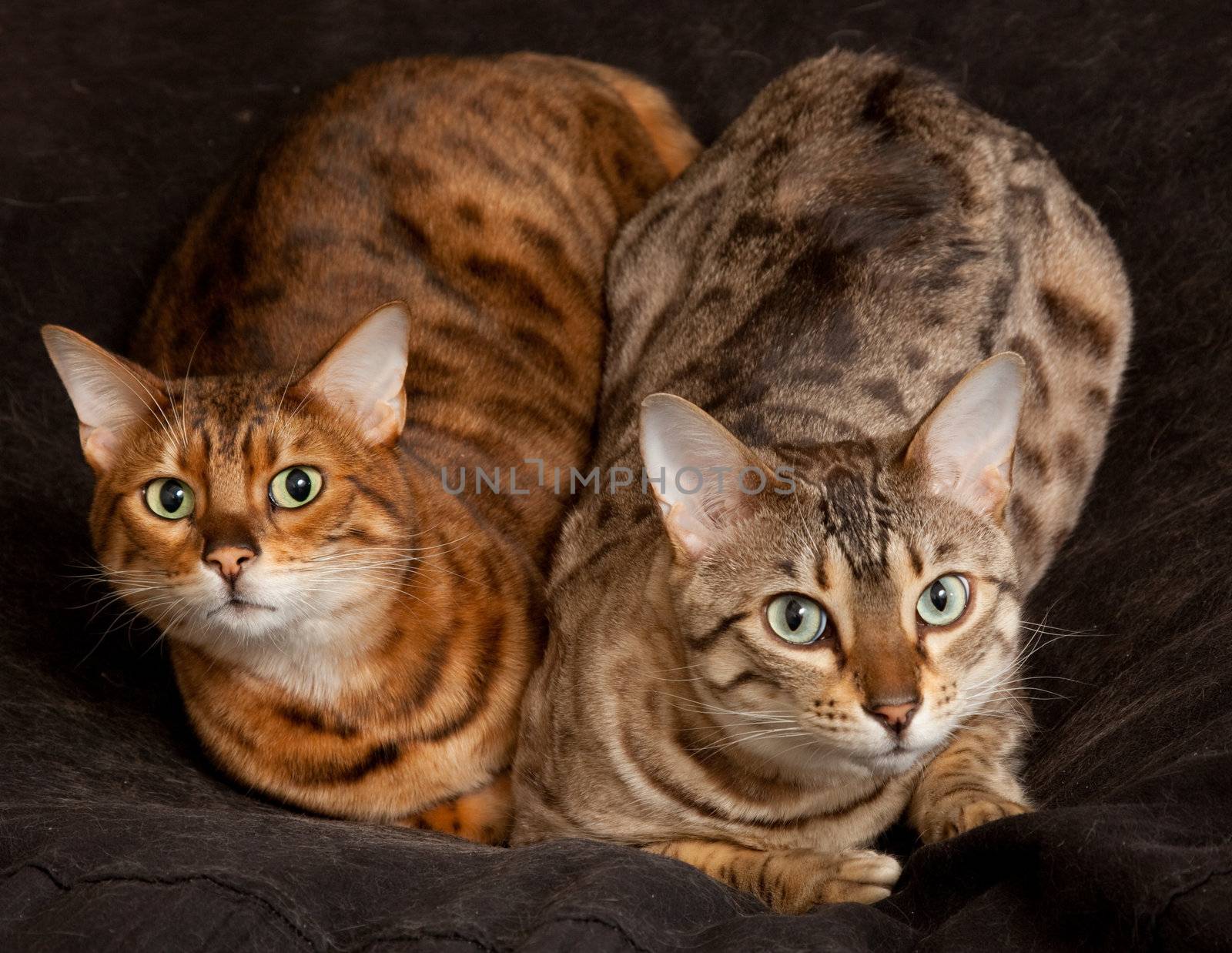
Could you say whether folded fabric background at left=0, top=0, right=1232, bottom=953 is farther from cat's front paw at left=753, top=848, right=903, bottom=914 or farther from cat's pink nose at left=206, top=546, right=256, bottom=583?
cat's pink nose at left=206, top=546, right=256, bottom=583

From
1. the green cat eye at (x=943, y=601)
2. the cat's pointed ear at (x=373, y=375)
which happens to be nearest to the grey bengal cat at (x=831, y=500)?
the green cat eye at (x=943, y=601)

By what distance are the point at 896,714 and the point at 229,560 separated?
3.19 ft

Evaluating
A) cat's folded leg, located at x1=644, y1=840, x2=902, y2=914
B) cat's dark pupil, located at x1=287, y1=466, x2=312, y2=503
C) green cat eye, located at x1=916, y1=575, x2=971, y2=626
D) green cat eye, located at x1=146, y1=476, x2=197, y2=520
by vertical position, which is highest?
green cat eye, located at x1=916, y1=575, x2=971, y2=626

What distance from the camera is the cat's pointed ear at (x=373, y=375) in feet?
7.06

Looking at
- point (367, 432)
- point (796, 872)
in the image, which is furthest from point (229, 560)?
point (796, 872)

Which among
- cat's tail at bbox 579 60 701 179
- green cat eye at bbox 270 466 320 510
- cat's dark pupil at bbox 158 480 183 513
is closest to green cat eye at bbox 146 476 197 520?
cat's dark pupil at bbox 158 480 183 513

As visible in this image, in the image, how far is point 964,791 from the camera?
6.40 ft

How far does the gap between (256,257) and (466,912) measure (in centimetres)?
164

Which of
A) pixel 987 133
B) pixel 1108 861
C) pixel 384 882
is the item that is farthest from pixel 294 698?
pixel 987 133

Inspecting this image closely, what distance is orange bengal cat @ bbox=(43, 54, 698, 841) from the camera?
2061 mm

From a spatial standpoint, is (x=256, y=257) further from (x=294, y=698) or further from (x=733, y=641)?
(x=733, y=641)

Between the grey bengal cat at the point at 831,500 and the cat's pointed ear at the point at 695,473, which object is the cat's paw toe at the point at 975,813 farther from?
the cat's pointed ear at the point at 695,473

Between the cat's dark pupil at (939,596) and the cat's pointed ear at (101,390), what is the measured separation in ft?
4.14

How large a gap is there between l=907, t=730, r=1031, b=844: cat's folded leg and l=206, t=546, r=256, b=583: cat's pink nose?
1067mm
